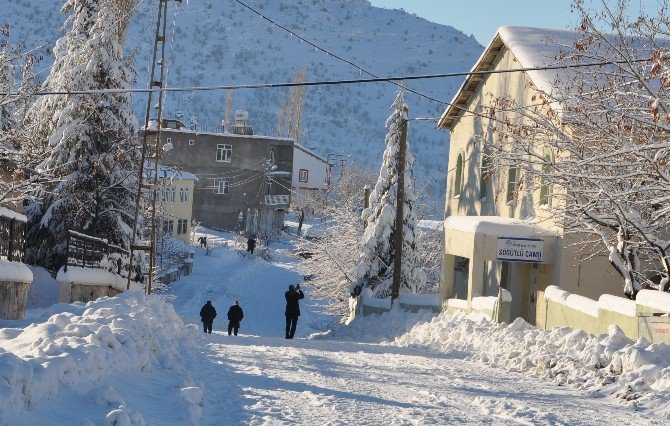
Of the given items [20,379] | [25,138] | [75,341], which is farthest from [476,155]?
[20,379]

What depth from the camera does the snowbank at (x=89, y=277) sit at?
969 inches

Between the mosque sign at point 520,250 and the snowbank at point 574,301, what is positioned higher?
the mosque sign at point 520,250

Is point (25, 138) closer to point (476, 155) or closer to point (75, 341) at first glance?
point (476, 155)

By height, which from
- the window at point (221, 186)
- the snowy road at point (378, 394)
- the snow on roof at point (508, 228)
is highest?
the window at point (221, 186)

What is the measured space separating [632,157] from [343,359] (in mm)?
6227

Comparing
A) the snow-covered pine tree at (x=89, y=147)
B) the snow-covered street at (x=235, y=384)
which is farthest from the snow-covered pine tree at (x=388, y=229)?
the snow-covered street at (x=235, y=384)

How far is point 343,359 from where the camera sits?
1878 centimetres

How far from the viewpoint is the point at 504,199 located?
31.9 metres

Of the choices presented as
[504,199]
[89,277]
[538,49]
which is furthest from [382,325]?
[89,277]

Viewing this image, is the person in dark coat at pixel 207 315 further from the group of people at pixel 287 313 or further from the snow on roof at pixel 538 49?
the snow on roof at pixel 538 49

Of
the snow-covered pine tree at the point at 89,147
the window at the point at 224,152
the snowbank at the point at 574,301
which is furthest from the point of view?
the window at the point at 224,152

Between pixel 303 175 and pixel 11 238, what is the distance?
8363 cm

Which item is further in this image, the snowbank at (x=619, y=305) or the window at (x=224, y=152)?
the window at (x=224, y=152)

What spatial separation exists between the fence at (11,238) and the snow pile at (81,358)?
5623 mm
